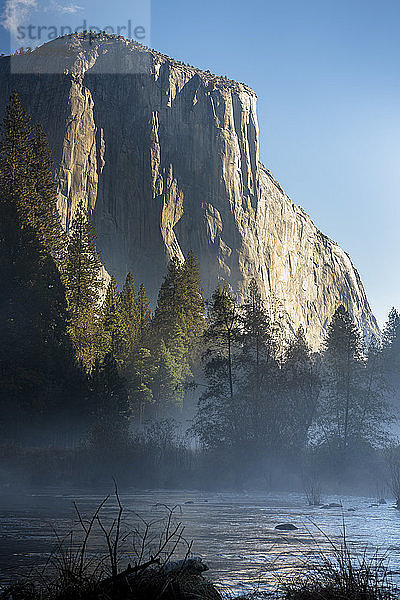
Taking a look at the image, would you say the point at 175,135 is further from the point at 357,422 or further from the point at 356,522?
the point at 356,522

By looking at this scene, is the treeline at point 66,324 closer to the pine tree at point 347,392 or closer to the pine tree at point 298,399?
the pine tree at point 298,399

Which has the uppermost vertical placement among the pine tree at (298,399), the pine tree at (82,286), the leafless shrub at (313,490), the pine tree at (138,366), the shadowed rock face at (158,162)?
the shadowed rock face at (158,162)

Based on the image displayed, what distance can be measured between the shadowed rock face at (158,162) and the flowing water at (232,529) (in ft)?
247

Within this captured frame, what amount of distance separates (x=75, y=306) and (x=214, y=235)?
204 ft

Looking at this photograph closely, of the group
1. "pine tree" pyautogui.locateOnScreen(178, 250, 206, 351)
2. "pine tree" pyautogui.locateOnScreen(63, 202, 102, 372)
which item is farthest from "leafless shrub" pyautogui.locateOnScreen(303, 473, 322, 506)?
"pine tree" pyautogui.locateOnScreen(178, 250, 206, 351)

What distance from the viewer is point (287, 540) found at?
14.4 meters

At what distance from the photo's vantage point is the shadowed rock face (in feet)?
346

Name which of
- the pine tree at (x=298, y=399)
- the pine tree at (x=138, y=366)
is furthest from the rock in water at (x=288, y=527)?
the pine tree at (x=138, y=366)

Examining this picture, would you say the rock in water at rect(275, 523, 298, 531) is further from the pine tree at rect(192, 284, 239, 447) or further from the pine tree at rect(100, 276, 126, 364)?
the pine tree at rect(100, 276, 126, 364)

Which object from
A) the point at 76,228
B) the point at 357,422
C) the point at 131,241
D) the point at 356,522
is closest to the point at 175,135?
the point at 131,241

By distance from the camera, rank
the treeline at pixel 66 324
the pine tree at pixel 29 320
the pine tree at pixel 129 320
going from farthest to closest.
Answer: the pine tree at pixel 129 320
the treeline at pixel 66 324
the pine tree at pixel 29 320

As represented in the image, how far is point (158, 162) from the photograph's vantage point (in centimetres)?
11312

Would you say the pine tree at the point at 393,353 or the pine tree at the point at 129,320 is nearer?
the pine tree at the point at 129,320

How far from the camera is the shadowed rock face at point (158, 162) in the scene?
106 m
